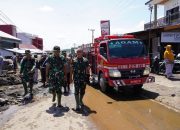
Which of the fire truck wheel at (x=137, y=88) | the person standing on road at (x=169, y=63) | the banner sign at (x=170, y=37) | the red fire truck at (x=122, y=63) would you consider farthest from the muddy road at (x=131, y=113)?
the banner sign at (x=170, y=37)

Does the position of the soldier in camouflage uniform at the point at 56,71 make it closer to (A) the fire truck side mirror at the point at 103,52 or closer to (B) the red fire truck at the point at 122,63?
(B) the red fire truck at the point at 122,63

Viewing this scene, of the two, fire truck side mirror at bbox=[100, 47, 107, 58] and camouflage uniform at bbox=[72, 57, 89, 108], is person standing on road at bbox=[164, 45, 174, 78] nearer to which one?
fire truck side mirror at bbox=[100, 47, 107, 58]

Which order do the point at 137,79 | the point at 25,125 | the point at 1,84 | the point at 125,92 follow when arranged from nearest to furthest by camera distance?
the point at 25,125, the point at 137,79, the point at 125,92, the point at 1,84

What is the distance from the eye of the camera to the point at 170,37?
81.6 feet

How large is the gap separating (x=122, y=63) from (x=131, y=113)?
3556mm

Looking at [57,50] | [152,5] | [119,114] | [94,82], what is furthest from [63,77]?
[152,5]

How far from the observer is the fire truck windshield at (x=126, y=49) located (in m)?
14.3

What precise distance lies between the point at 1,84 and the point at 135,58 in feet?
33.0

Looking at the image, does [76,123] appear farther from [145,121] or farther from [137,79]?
[137,79]

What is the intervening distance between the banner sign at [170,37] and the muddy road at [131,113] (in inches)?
436

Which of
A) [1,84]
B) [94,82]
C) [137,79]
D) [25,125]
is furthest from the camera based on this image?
[1,84]

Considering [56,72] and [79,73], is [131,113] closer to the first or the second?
[79,73]

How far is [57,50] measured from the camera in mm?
10836

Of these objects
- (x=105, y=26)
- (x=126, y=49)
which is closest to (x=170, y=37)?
(x=105, y=26)
